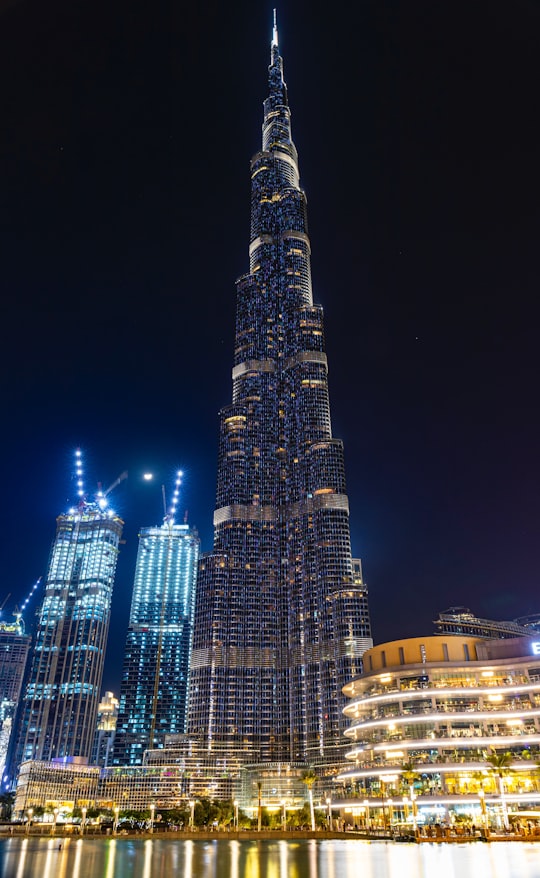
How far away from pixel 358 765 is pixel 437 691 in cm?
2957

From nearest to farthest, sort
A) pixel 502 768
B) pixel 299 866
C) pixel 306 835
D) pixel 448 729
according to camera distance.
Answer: pixel 299 866
pixel 306 835
pixel 502 768
pixel 448 729

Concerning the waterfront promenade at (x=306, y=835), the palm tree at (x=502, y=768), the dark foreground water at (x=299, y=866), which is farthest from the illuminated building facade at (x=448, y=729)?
the dark foreground water at (x=299, y=866)

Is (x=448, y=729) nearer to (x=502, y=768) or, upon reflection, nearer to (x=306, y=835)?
(x=502, y=768)

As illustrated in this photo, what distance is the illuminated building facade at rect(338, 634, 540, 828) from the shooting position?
406 feet

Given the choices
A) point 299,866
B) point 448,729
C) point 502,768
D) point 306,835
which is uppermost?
point 448,729

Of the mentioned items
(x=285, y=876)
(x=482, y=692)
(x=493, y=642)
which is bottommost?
(x=285, y=876)

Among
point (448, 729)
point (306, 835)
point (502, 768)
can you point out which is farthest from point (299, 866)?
point (448, 729)

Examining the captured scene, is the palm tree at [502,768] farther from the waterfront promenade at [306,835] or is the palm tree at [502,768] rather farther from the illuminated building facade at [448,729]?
the waterfront promenade at [306,835]

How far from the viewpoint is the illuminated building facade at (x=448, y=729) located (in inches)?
4867

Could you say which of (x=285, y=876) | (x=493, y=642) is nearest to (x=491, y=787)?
(x=493, y=642)

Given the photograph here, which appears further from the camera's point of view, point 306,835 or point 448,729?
point 448,729

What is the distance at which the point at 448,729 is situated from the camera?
132125mm

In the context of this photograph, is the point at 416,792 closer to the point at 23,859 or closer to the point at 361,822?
the point at 361,822

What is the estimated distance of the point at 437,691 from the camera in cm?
13625
